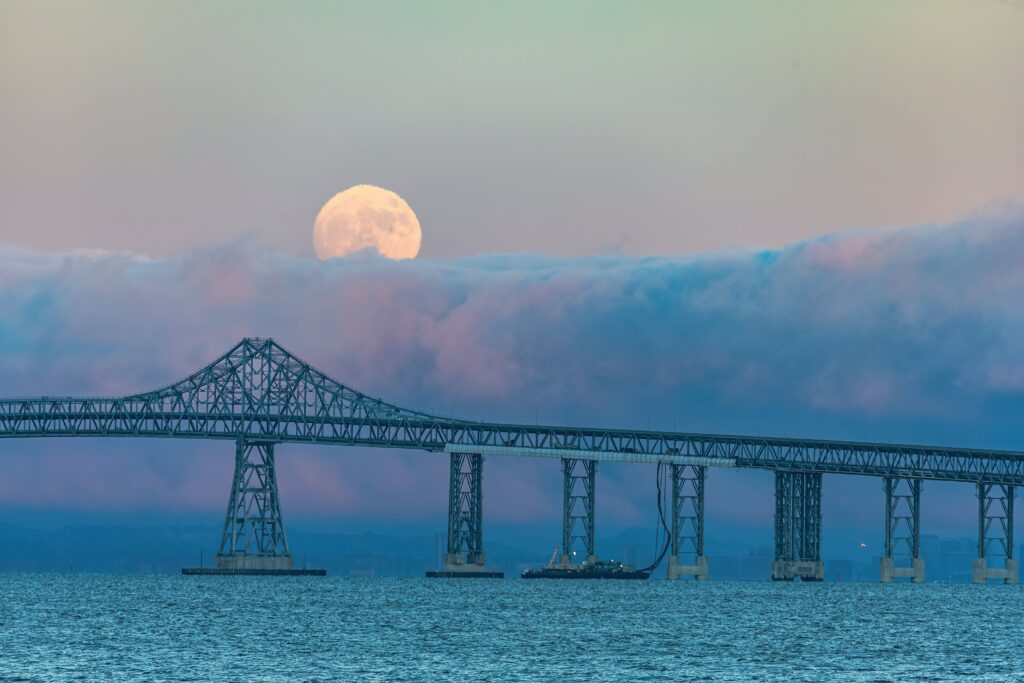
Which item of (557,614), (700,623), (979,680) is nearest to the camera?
(979,680)

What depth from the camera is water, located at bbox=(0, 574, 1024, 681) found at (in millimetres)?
85312

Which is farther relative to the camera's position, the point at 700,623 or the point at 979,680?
the point at 700,623

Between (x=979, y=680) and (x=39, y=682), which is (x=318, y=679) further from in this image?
(x=979, y=680)

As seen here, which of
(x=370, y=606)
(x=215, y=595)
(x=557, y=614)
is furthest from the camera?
(x=215, y=595)

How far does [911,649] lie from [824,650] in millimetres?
5772

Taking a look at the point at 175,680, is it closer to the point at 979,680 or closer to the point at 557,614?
the point at 979,680

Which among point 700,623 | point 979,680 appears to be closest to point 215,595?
point 700,623

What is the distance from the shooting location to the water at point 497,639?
85.3m

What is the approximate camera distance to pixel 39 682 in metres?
78.4

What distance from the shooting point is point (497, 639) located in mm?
105375

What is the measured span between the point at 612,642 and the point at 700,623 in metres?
21.9

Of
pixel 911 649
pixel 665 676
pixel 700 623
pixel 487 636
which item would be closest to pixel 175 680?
pixel 665 676

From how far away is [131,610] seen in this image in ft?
460

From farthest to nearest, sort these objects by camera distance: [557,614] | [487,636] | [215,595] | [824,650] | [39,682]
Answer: [215,595] → [557,614] → [487,636] → [824,650] → [39,682]
